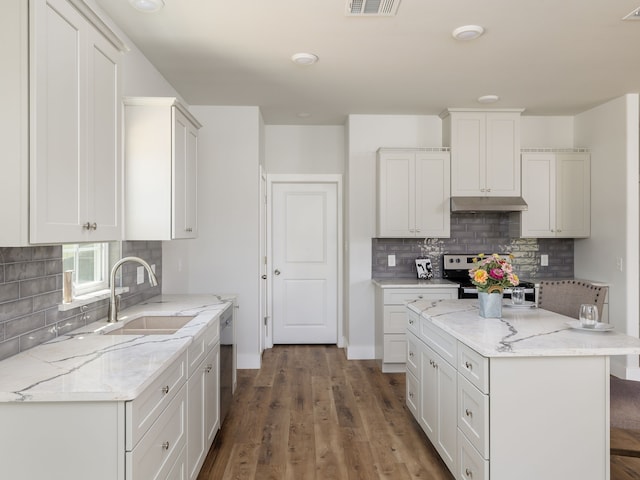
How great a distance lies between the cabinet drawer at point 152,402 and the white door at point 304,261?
3122 mm

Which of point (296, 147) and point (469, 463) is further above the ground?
point (296, 147)

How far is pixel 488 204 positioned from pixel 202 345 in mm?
3104

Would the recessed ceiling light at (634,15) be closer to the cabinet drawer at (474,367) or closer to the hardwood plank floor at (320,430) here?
the cabinet drawer at (474,367)

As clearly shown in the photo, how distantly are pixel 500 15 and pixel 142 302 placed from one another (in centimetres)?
302

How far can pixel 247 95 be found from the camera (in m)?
3.91

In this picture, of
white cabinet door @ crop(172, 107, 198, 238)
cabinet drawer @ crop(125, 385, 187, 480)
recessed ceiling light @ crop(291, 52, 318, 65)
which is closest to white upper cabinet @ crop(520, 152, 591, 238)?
recessed ceiling light @ crop(291, 52, 318, 65)

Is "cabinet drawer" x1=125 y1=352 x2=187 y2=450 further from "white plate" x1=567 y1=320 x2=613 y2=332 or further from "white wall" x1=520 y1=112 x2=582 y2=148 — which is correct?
"white wall" x1=520 y1=112 x2=582 y2=148

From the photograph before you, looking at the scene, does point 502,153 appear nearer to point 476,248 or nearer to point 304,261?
point 476,248

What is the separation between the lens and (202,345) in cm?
235


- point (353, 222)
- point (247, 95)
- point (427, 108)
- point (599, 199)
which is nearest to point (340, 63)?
point (247, 95)

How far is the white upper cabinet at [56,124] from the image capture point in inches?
54.2

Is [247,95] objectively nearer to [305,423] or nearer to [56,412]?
[305,423]

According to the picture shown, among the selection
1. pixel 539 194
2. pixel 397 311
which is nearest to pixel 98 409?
pixel 397 311

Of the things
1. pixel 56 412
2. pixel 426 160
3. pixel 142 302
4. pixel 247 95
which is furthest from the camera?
pixel 426 160
